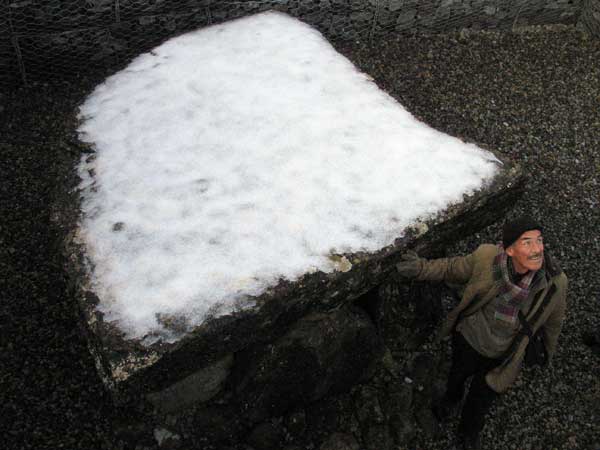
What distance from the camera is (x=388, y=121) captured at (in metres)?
4.42

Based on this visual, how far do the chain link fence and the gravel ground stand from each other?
0.67 ft

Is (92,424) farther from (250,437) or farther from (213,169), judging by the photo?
(213,169)

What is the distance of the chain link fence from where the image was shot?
214 inches

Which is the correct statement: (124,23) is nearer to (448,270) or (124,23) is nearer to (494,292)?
(448,270)

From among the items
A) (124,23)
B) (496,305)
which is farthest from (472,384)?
(124,23)

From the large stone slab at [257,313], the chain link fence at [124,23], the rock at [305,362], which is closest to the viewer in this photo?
the large stone slab at [257,313]

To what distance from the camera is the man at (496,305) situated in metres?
Result: 3.10

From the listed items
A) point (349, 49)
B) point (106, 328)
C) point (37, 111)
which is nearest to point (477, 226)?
point (106, 328)

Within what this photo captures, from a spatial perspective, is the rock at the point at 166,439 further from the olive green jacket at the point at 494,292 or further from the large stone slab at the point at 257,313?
the olive green jacket at the point at 494,292

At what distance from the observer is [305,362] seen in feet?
12.1

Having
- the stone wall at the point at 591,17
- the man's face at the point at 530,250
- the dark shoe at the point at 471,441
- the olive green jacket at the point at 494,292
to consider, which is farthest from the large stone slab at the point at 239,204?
the stone wall at the point at 591,17

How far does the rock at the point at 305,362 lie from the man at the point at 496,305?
1.84 feet

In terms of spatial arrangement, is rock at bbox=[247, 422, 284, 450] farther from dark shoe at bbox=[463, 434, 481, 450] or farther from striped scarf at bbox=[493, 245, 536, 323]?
striped scarf at bbox=[493, 245, 536, 323]

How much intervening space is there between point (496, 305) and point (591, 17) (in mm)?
6186
